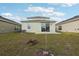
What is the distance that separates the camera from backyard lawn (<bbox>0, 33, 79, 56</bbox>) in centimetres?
596

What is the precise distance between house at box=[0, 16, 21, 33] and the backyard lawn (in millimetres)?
165

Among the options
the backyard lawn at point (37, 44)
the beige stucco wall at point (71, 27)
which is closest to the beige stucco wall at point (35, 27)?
the backyard lawn at point (37, 44)

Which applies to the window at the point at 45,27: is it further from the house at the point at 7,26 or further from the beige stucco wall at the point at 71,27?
the house at the point at 7,26

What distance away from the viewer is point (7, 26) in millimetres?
6160

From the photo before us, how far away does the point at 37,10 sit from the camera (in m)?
6.01

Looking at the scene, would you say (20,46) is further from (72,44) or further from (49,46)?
(72,44)

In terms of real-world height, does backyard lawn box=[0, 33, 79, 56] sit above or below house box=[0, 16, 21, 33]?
below

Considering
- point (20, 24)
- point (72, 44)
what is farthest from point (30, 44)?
point (72, 44)

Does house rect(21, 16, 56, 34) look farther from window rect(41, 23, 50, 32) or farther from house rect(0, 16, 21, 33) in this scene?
house rect(0, 16, 21, 33)

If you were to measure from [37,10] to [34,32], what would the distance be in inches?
28.0

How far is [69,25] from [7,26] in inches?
78.7

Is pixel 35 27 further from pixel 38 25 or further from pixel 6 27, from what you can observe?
pixel 6 27

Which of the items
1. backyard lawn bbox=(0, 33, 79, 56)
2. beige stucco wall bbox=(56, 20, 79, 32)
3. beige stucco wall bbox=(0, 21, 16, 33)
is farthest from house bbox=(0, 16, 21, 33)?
beige stucco wall bbox=(56, 20, 79, 32)

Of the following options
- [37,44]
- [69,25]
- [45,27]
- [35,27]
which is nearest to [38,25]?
[35,27]
